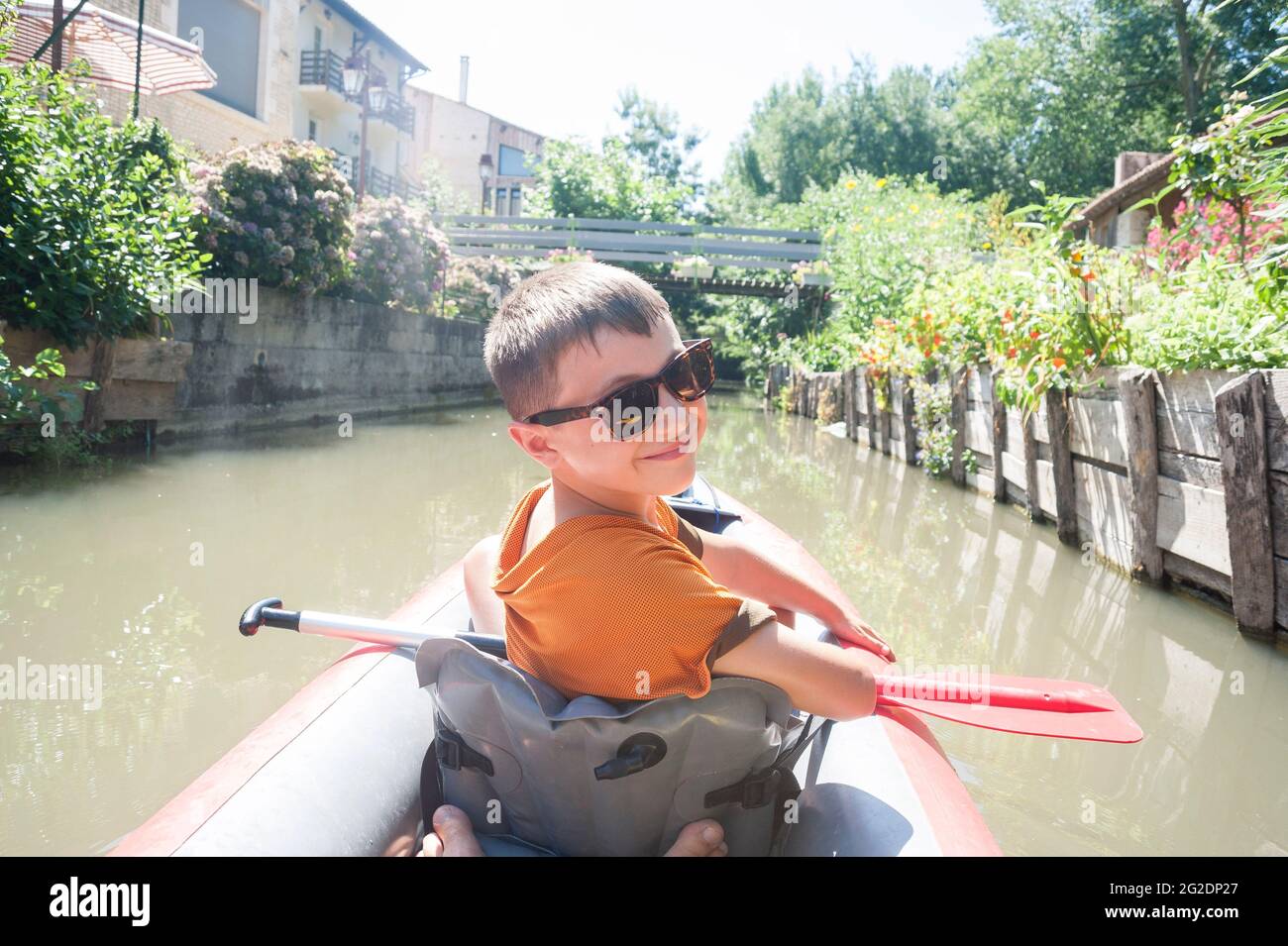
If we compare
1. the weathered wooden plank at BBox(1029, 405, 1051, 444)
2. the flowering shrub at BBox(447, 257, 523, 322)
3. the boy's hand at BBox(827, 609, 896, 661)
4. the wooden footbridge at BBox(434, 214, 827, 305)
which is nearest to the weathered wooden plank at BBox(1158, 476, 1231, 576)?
the weathered wooden plank at BBox(1029, 405, 1051, 444)

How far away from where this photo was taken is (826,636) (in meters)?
1.84

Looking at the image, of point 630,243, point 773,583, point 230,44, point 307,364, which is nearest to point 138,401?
point 307,364

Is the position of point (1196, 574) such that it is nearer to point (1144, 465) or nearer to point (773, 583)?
point (1144, 465)

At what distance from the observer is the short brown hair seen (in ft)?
4.06

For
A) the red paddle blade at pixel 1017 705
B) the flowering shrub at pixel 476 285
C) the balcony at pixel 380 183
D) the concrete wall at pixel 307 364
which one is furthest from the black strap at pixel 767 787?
the balcony at pixel 380 183

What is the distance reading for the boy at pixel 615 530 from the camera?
1149 mm

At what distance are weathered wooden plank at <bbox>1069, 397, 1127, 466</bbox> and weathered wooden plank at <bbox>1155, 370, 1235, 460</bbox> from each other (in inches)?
A: 10.9

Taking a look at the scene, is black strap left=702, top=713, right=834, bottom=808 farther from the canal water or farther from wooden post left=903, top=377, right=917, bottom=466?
wooden post left=903, top=377, right=917, bottom=466

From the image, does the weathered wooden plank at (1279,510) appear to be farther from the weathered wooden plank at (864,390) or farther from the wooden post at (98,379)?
the weathered wooden plank at (864,390)

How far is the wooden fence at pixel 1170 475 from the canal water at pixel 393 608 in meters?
0.14

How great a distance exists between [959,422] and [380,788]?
21.3ft

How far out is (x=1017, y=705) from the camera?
5.74 ft

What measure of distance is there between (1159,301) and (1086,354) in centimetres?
42

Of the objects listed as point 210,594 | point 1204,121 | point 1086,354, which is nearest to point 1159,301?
point 1086,354
